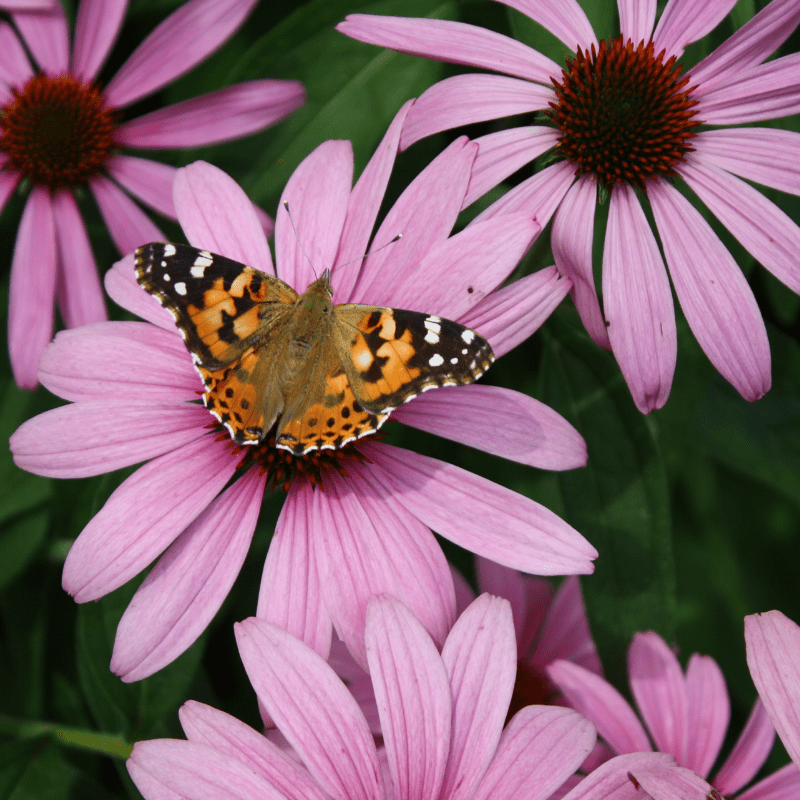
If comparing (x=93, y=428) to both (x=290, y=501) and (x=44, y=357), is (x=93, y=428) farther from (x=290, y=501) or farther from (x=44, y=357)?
(x=290, y=501)

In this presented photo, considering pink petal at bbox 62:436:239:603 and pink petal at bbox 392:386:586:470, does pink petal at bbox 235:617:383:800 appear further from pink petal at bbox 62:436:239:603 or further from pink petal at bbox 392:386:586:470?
pink petal at bbox 392:386:586:470

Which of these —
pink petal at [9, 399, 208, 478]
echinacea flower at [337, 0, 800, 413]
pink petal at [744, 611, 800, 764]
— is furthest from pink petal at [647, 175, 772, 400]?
pink petal at [9, 399, 208, 478]

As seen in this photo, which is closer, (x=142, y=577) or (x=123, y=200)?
(x=142, y=577)

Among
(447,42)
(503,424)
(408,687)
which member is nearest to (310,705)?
(408,687)

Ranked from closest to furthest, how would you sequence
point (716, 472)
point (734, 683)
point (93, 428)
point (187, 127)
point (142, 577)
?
point (93, 428) → point (142, 577) → point (187, 127) → point (734, 683) → point (716, 472)

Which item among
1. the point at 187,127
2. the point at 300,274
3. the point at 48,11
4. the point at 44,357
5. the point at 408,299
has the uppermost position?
the point at 48,11

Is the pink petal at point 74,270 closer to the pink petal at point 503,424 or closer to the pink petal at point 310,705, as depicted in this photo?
the pink petal at point 503,424

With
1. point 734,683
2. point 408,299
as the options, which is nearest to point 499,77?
point 408,299

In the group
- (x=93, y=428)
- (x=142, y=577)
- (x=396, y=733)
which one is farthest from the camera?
(x=142, y=577)
